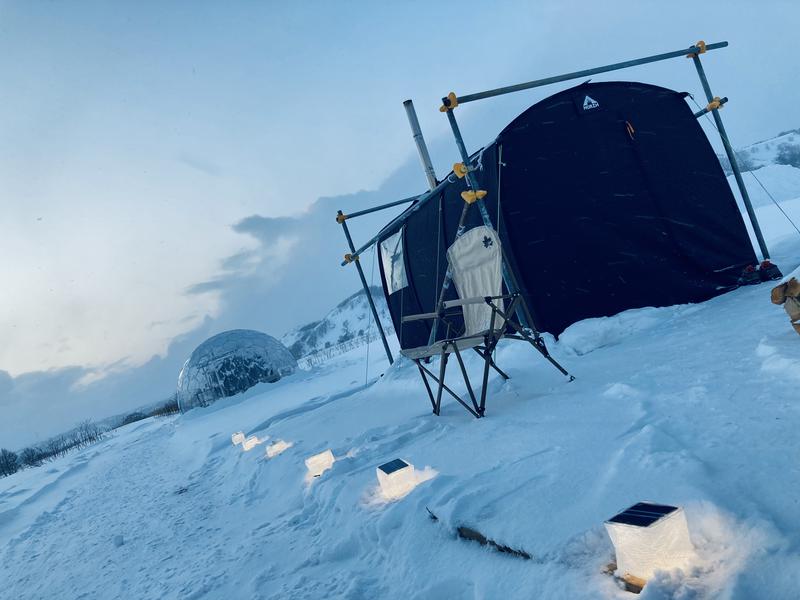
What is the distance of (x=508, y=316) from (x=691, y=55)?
17.4 ft

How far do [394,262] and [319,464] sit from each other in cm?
591

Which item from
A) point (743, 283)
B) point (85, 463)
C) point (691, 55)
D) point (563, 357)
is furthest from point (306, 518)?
point (85, 463)

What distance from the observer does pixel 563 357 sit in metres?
5.43

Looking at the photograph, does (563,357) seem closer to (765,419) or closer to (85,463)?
(765,419)

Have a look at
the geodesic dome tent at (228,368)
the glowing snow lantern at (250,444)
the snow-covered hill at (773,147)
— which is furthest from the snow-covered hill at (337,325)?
the glowing snow lantern at (250,444)

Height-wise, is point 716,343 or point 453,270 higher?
point 453,270

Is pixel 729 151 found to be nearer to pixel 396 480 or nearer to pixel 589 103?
pixel 589 103

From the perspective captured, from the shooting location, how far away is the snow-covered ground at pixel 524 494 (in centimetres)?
164

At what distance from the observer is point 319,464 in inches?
156

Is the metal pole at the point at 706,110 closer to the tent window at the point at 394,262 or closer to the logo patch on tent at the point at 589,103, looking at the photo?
the logo patch on tent at the point at 589,103

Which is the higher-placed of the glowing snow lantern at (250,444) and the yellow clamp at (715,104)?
the yellow clamp at (715,104)

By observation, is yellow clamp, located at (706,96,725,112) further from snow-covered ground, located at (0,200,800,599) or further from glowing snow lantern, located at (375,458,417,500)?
glowing snow lantern, located at (375,458,417,500)

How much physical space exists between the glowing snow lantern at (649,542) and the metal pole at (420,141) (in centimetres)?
717

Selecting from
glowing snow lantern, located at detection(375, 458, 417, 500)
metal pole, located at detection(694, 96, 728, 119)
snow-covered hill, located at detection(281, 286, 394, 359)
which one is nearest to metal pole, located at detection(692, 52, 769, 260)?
metal pole, located at detection(694, 96, 728, 119)
